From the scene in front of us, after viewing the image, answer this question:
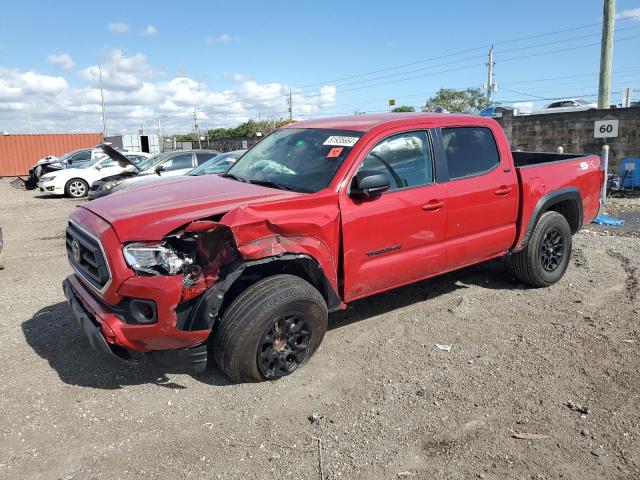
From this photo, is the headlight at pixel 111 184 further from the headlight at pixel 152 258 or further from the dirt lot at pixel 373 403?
the headlight at pixel 152 258

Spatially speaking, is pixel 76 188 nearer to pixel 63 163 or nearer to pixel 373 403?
pixel 63 163

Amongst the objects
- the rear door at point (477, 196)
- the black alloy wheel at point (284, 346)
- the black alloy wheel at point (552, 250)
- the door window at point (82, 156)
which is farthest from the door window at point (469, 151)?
the door window at point (82, 156)

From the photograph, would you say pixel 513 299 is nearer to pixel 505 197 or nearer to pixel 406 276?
pixel 505 197

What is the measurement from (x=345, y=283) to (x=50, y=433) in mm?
2208

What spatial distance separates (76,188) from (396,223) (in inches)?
616

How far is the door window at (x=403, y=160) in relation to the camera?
13.8ft

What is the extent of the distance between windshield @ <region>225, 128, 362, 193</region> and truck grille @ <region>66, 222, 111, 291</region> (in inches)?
55.5

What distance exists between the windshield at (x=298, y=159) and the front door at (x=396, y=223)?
9.3 inches

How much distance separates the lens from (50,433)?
320cm

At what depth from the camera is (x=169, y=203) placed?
3.67 m

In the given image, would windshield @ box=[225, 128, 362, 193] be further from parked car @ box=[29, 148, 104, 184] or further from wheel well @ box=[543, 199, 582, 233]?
parked car @ box=[29, 148, 104, 184]

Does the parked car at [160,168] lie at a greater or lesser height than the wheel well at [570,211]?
greater

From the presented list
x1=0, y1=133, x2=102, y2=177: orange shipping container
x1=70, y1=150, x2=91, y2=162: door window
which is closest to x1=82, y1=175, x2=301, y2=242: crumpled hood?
x1=70, y1=150, x2=91, y2=162: door window

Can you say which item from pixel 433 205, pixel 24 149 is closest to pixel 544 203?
pixel 433 205
